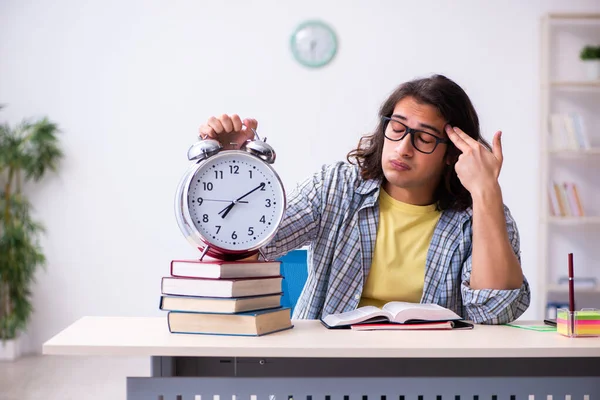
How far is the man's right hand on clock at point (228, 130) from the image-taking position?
149 cm

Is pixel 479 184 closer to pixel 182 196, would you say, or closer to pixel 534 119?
pixel 182 196

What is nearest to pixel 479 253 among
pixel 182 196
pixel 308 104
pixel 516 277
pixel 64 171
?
pixel 516 277

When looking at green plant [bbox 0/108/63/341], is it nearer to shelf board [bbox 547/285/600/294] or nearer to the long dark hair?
the long dark hair

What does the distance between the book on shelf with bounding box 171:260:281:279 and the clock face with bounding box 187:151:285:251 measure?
46 mm

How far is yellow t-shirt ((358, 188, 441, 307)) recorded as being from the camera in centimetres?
180

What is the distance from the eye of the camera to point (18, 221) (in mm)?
4352

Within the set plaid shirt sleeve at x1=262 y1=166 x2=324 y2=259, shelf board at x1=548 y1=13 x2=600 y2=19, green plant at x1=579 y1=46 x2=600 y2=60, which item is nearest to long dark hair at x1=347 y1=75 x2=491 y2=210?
plaid shirt sleeve at x1=262 y1=166 x2=324 y2=259

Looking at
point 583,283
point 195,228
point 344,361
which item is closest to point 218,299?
point 195,228

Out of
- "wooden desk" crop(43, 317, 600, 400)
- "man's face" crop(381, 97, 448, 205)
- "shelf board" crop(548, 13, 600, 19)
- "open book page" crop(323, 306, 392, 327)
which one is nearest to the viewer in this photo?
"wooden desk" crop(43, 317, 600, 400)

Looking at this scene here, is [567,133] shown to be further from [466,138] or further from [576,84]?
[466,138]

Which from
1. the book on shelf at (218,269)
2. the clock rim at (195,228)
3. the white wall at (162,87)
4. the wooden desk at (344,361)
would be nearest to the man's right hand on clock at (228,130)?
the clock rim at (195,228)

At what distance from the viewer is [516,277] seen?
1604 mm

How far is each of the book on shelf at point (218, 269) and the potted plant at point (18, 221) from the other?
3.25 meters

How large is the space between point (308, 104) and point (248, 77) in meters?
0.43
